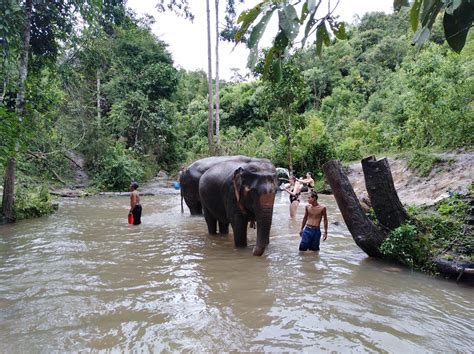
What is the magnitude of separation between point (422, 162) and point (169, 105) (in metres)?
17.6

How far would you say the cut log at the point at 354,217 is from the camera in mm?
6496

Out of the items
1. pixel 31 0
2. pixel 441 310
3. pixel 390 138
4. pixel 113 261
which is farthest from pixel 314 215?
pixel 390 138

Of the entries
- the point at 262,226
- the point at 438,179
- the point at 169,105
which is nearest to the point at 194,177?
the point at 262,226

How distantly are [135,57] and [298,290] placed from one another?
24623mm

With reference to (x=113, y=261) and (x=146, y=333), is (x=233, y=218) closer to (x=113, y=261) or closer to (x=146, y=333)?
(x=113, y=261)

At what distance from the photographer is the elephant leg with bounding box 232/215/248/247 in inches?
283

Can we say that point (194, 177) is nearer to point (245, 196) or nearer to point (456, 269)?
point (245, 196)

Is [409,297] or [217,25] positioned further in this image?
[217,25]

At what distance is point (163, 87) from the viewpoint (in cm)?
2661

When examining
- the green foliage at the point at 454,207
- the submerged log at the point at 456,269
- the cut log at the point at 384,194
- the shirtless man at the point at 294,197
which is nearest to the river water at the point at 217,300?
the submerged log at the point at 456,269

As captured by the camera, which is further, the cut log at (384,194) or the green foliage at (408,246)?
the cut log at (384,194)

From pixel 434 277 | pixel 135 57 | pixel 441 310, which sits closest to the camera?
pixel 441 310

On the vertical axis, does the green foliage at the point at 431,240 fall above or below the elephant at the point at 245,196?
below

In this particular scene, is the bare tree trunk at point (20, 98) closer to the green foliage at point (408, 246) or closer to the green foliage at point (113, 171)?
the green foliage at point (408, 246)
